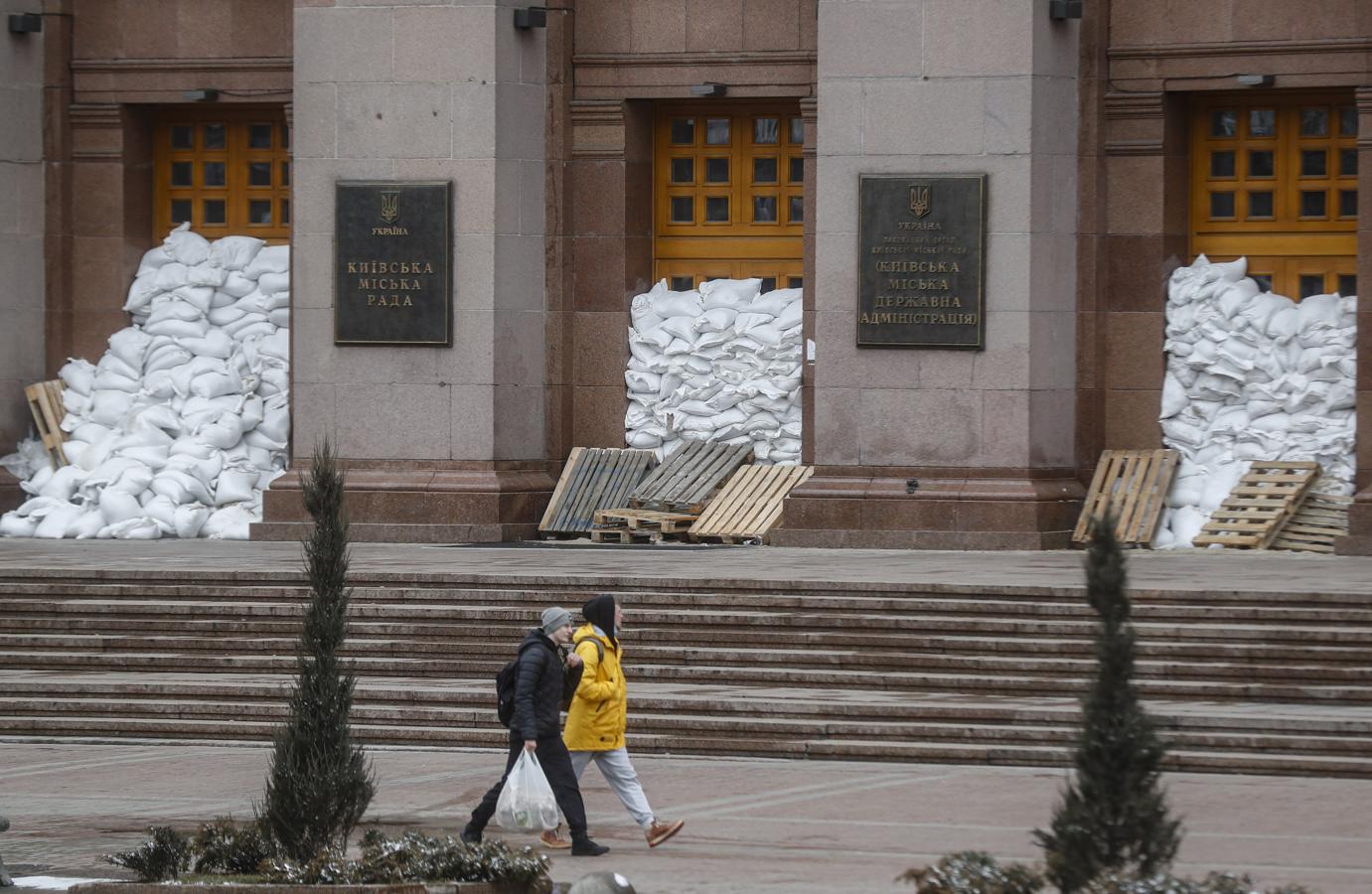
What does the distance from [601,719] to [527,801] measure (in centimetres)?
84

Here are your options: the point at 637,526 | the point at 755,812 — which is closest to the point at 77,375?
the point at 637,526

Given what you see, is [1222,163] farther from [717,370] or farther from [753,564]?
[753,564]

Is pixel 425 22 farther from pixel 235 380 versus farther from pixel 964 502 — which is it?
pixel 964 502

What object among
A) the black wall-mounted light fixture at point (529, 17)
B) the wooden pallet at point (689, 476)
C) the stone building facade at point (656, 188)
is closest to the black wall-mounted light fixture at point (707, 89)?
the stone building facade at point (656, 188)

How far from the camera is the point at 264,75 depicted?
26.4m

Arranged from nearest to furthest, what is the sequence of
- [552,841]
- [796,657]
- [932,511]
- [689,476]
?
[552,841], [796,657], [932,511], [689,476]

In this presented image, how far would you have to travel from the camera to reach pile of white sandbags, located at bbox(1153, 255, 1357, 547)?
77.3 feet

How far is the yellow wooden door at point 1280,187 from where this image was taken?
78.8ft

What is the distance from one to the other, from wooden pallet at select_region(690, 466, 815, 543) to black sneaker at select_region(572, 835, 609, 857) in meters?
11.4

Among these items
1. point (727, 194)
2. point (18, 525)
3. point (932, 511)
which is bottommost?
point (18, 525)

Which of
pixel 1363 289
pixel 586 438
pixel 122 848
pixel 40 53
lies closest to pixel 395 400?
pixel 586 438

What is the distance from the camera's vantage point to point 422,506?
24.3m

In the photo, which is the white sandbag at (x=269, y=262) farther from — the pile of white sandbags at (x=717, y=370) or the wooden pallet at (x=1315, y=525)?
the wooden pallet at (x=1315, y=525)

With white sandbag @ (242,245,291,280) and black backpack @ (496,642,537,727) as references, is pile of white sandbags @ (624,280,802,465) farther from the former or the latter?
black backpack @ (496,642,537,727)
